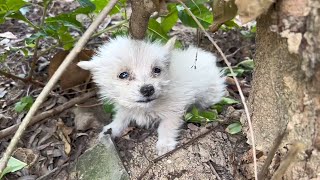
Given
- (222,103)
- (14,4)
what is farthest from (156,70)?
(14,4)

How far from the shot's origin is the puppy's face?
91.4 inches

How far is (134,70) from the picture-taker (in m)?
2.35

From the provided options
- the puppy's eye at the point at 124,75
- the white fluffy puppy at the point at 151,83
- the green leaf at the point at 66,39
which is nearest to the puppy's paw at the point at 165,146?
the white fluffy puppy at the point at 151,83

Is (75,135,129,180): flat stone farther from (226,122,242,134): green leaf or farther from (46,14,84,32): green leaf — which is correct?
(46,14,84,32): green leaf

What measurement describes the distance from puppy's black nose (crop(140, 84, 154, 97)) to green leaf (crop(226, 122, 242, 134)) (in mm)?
464

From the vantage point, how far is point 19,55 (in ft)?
12.0

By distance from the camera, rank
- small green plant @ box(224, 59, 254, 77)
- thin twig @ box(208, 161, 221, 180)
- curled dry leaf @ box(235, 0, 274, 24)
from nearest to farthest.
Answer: curled dry leaf @ box(235, 0, 274, 24), thin twig @ box(208, 161, 221, 180), small green plant @ box(224, 59, 254, 77)

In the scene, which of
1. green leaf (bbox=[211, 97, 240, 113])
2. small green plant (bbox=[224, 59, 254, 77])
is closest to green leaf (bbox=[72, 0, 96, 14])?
green leaf (bbox=[211, 97, 240, 113])

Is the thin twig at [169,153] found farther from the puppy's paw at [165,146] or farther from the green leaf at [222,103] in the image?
the green leaf at [222,103]

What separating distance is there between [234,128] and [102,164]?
2.38 ft

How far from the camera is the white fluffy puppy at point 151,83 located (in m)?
2.35

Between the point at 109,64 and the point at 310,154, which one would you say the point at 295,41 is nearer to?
the point at 310,154

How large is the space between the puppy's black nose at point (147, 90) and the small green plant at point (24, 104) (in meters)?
0.94

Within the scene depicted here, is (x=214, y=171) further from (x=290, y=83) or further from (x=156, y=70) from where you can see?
(x=290, y=83)
